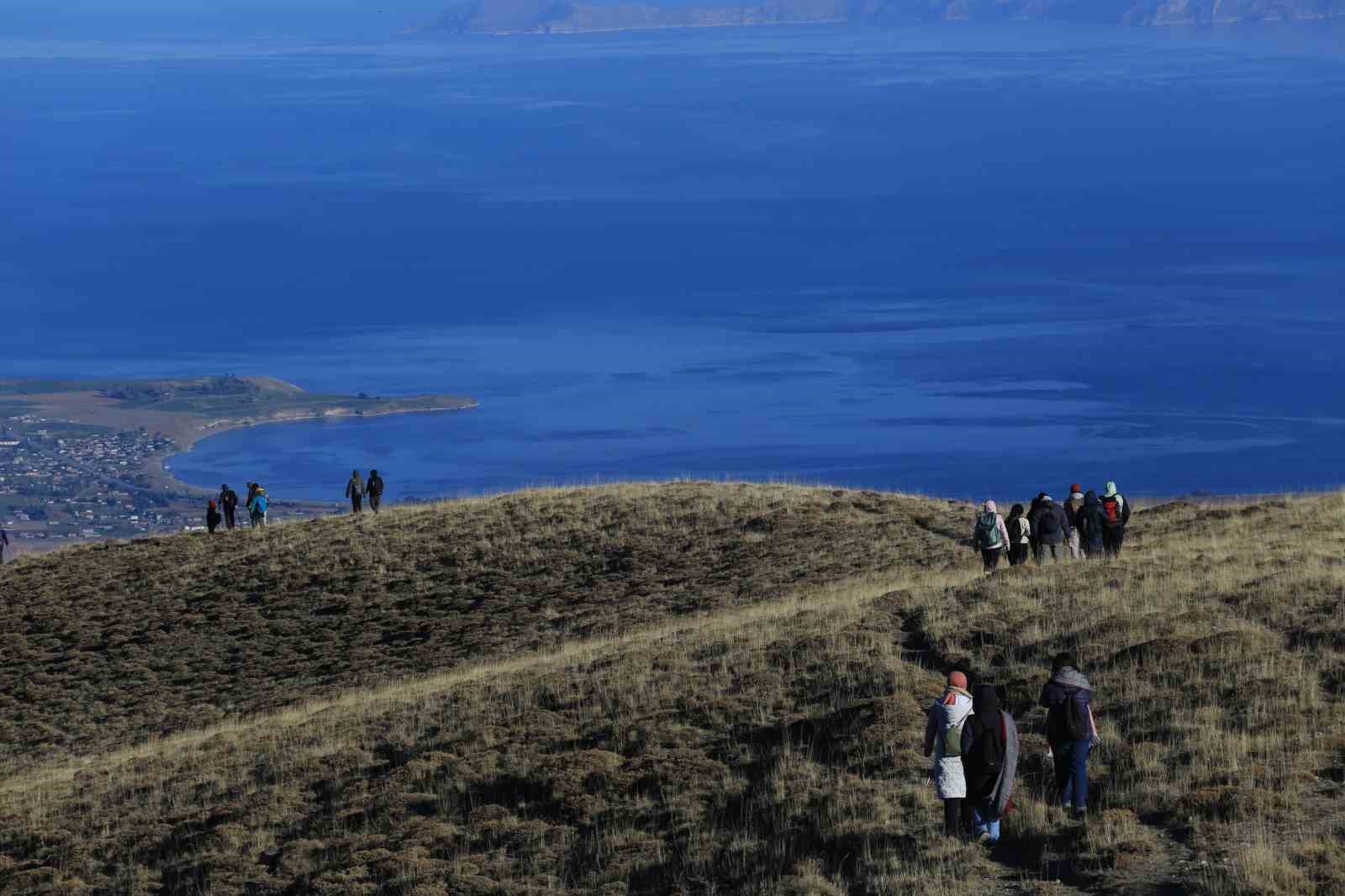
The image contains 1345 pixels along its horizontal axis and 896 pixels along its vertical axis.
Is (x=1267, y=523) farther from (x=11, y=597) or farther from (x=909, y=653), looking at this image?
(x=11, y=597)

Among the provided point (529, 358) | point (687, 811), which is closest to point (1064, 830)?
point (687, 811)

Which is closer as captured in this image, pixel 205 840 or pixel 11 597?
pixel 205 840

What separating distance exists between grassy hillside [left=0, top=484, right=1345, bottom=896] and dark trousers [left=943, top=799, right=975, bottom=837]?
234 mm

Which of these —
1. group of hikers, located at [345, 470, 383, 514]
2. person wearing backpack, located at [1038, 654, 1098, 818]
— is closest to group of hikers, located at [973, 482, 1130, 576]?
person wearing backpack, located at [1038, 654, 1098, 818]

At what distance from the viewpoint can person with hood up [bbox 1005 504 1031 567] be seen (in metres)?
24.2

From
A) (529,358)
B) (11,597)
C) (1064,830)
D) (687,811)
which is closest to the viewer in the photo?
(1064,830)

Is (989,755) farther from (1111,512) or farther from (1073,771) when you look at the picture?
(1111,512)

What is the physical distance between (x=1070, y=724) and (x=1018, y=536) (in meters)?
10.5

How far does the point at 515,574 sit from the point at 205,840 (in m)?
13.2

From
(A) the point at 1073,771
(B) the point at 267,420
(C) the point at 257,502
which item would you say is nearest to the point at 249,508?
(C) the point at 257,502

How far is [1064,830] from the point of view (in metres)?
14.4

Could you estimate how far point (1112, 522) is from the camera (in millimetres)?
24016

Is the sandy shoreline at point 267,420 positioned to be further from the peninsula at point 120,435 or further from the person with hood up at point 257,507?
the person with hood up at point 257,507

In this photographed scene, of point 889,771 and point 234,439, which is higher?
point 889,771
